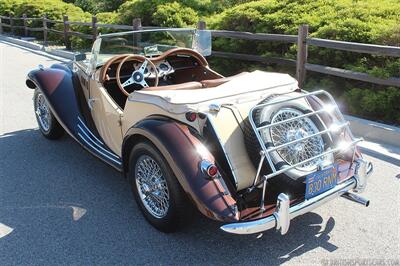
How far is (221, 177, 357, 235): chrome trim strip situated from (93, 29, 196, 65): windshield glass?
98.4 inches

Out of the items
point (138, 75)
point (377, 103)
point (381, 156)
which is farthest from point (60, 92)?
point (377, 103)

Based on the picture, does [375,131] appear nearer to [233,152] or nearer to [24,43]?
[233,152]

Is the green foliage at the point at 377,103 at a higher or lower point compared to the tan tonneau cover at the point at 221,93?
lower

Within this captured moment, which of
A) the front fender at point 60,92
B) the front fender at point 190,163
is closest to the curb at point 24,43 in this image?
the front fender at point 60,92

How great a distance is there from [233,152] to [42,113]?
3262 millimetres

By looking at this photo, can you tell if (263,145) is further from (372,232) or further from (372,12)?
(372,12)

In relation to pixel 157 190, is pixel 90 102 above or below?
above

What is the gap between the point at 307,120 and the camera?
359 centimetres

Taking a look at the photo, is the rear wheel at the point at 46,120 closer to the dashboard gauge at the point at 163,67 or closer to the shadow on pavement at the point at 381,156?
the dashboard gauge at the point at 163,67

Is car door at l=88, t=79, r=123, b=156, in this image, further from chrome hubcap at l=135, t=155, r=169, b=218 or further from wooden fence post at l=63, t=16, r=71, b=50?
wooden fence post at l=63, t=16, r=71, b=50

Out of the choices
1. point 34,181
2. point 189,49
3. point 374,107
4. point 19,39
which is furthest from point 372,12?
point 19,39

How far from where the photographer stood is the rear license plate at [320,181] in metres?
3.12

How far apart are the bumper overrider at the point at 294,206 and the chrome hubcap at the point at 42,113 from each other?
3.47 m

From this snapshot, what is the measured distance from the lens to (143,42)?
5004mm
